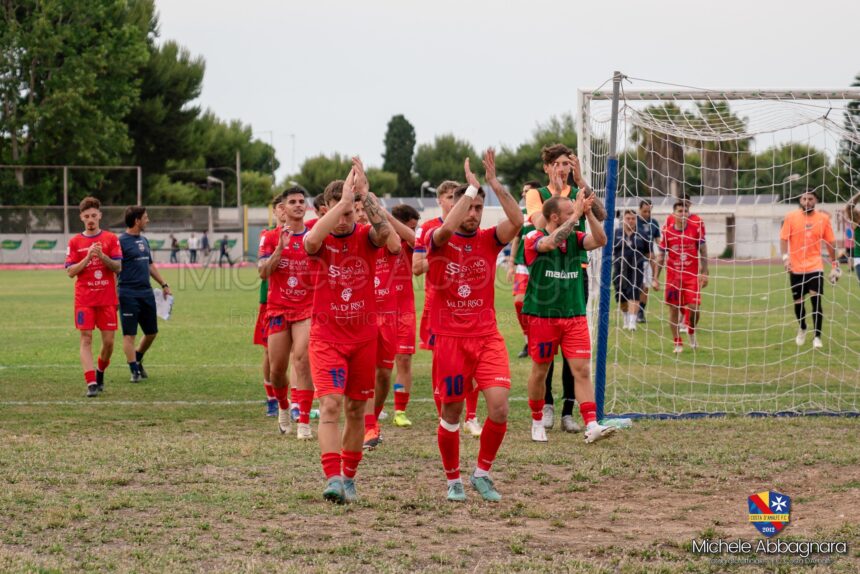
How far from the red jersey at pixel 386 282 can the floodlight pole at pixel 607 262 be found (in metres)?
1.98

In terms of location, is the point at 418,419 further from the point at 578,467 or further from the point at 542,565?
the point at 542,565

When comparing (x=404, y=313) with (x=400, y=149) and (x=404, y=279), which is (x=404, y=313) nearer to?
(x=404, y=279)

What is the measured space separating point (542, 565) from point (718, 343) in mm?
12081

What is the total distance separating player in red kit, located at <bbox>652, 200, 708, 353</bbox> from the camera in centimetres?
1501

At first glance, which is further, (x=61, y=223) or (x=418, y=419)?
(x=61, y=223)

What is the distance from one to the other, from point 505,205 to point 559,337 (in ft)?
7.72

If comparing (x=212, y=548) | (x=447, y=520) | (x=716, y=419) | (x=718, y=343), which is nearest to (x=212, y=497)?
(x=212, y=548)

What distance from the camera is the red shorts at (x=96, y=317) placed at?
11.8 meters

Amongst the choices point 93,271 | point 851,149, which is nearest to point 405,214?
point 93,271

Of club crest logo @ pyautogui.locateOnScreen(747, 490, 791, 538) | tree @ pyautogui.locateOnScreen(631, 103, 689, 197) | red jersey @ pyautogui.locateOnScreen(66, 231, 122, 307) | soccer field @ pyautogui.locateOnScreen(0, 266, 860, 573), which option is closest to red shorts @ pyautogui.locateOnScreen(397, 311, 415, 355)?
soccer field @ pyautogui.locateOnScreen(0, 266, 860, 573)

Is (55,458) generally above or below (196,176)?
below

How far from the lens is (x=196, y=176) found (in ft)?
237

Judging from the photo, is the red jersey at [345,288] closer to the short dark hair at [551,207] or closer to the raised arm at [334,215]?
the raised arm at [334,215]

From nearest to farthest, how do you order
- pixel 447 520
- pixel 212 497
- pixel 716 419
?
pixel 447 520
pixel 212 497
pixel 716 419
